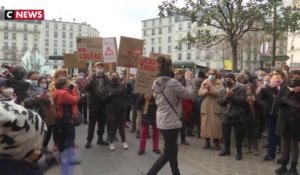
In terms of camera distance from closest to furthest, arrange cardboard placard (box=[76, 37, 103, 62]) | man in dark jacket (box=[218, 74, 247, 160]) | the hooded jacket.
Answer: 1. the hooded jacket
2. man in dark jacket (box=[218, 74, 247, 160])
3. cardboard placard (box=[76, 37, 103, 62])

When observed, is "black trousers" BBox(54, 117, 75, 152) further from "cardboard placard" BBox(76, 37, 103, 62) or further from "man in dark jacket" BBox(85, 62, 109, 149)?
"cardboard placard" BBox(76, 37, 103, 62)

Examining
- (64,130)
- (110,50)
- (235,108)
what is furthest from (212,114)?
(110,50)

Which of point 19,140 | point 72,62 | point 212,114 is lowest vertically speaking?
point 212,114

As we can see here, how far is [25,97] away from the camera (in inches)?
329

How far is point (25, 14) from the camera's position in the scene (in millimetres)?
17234

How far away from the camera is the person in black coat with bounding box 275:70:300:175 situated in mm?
7660

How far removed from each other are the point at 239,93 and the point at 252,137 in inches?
49.3

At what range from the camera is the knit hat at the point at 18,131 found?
2.27 meters

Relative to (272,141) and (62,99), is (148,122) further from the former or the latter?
(272,141)

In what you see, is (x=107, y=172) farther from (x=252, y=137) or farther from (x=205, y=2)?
(x=205, y=2)

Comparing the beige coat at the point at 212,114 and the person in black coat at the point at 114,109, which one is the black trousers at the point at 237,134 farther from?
the person in black coat at the point at 114,109

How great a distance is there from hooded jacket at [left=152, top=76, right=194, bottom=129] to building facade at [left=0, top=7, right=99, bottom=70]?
142266mm

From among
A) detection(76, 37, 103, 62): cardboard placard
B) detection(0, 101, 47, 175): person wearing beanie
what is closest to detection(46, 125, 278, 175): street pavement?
detection(76, 37, 103, 62): cardboard placard

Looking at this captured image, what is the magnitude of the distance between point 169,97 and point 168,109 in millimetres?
181
